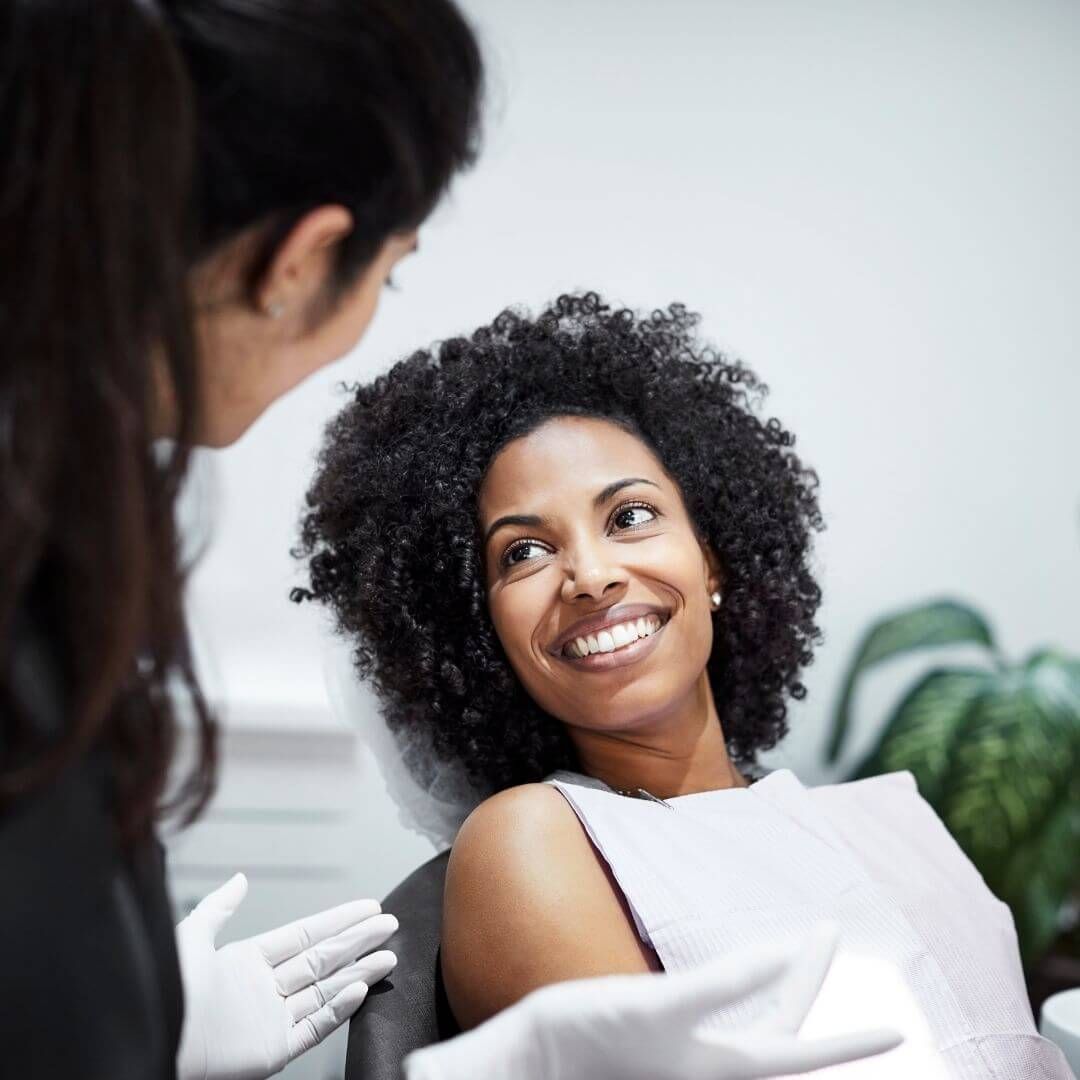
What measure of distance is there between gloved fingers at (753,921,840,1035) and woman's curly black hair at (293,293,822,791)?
0.71 metres

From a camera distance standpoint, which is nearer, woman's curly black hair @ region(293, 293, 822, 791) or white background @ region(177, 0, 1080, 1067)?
woman's curly black hair @ region(293, 293, 822, 791)

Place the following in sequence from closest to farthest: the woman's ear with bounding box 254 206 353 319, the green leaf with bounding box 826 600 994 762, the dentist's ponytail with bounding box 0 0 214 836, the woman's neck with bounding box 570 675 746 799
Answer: the dentist's ponytail with bounding box 0 0 214 836 < the woman's ear with bounding box 254 206 353 319 < the woman's neck with bounding box 570 675 746 799 < the green leaf with bounding box 826 600 994 762

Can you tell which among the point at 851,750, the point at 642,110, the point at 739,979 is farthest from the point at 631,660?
the point at 642,110

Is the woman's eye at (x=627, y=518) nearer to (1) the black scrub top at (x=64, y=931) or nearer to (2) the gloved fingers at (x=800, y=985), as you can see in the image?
(2) the gloved fingers at (x=800, y=985)

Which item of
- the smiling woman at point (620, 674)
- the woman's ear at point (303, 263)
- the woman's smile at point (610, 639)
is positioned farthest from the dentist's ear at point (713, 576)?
the woman's ear at point (303, 263)

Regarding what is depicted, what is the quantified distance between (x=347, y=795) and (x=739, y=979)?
140 centimetres

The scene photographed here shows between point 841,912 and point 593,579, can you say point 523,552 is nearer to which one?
point 593,579

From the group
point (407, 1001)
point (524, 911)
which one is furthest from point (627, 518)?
point (407, 1001)

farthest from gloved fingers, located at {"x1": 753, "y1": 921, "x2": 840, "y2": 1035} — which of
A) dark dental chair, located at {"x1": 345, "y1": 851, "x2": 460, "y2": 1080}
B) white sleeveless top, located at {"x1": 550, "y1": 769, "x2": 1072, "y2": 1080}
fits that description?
dark dental chair, located at {"x1": 345, "y1": 851, "x2": 460, "y2": 1080}

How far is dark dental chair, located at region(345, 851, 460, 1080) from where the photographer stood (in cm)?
131

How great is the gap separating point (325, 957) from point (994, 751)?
4.65ft

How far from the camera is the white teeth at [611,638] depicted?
149cm

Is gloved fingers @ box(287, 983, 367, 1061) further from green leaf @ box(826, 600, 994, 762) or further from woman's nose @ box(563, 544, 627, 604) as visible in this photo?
green leaf @ box(826, 600, 994, 762)

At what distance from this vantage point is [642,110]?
238cm
